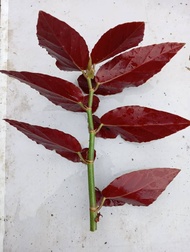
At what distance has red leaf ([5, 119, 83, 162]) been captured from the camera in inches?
29.5

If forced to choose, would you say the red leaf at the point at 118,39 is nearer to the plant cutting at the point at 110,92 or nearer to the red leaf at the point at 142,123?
the plant cutting at the point at 110,92

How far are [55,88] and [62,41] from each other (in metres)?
0.09

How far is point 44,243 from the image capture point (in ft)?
2.76

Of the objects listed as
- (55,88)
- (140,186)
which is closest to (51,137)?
(55,88)

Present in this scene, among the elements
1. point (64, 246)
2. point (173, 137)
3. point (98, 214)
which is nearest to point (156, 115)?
point (173, 137)

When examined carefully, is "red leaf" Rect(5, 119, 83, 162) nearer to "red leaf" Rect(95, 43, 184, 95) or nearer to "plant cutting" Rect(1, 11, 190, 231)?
"plant cutting" Rect(1, 11, 190, 231)

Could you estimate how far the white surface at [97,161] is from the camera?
2.74 ft

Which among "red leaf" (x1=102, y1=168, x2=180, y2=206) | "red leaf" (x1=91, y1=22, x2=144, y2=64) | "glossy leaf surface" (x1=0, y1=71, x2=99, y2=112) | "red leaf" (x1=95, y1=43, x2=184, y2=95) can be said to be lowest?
"red leaf" (x1=102, y1=168, x2=180, y2=206)

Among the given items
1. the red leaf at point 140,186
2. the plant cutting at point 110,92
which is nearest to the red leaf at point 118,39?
the plant cutting at point 110,92

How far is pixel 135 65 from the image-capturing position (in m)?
0.76

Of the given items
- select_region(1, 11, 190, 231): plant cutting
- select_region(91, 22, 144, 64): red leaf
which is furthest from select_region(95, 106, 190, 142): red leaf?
select_region(91, 22, 144, 64): red leaf

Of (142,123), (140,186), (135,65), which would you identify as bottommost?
(140,186)

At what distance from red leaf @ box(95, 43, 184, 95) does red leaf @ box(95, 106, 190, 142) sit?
60mm

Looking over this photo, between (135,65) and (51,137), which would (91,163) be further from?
(135,65)
